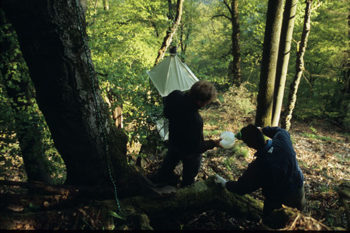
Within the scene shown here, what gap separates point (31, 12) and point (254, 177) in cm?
287

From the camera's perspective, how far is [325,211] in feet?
10.7

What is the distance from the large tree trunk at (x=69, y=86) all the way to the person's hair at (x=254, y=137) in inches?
63.2

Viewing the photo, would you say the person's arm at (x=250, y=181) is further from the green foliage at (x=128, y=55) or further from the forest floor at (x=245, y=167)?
the green foliage at (x=128, y=55)

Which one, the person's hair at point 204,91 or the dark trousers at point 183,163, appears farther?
the dark trousers at point 183,163

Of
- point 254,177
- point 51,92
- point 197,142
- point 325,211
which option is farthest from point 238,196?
point 51,92

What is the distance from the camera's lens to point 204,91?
238cm

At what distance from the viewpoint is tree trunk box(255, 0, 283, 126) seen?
447 centimetres

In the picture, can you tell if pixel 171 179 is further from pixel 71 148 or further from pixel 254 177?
pixel 71 148

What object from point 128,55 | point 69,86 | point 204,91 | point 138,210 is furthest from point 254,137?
point 128,55

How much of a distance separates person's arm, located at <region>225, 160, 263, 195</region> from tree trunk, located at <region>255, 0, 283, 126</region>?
319cm

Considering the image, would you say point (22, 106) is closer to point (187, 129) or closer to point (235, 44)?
point (187, 129)

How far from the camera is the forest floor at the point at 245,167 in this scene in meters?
2.70

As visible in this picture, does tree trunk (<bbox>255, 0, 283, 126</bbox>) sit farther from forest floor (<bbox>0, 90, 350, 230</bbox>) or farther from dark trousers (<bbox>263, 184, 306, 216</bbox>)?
dark trousers (<bbox>263, 184, 306, 216</bbox>)

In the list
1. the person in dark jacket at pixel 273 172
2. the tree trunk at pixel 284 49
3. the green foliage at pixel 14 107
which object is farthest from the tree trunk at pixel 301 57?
the green foliage at pixel 14 107
